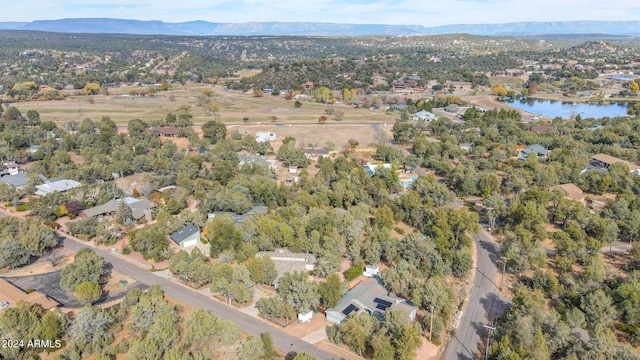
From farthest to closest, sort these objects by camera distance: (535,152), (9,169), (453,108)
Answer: (453,108), (535,152), (9,169)

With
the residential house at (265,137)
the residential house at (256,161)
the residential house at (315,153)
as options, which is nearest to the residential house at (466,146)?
the residential house at (315,153)

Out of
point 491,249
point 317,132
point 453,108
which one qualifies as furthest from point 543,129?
point 491,249

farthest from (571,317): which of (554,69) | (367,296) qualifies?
(554,69)

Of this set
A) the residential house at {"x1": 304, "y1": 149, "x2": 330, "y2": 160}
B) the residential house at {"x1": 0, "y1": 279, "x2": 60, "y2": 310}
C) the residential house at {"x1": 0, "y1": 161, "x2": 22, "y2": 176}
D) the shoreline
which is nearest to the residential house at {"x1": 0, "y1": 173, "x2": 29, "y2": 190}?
the residential house at {"x1": 0, "y1": 161, "x2": 22, "y2": 176}

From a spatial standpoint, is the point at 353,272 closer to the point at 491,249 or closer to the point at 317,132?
the point at 491,249

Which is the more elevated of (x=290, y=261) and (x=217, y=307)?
(x=290, y=261)

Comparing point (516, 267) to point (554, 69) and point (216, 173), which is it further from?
point (554, 69)
